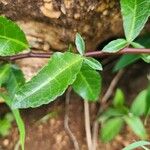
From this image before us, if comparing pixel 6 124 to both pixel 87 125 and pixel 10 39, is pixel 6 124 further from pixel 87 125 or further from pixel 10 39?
pixel 10 39

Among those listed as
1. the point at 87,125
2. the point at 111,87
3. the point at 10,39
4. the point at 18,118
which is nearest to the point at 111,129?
the point at 87,125

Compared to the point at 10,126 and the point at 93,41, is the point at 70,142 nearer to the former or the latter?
the point at 10,126

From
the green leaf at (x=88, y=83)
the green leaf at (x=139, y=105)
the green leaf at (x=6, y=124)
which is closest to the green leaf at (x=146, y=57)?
the green leaf at (x=88, y=83)

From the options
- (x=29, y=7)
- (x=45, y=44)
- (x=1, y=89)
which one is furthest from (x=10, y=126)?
(x=29, y=7)

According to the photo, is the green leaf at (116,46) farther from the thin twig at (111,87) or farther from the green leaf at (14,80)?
the thin twig at (111,87)

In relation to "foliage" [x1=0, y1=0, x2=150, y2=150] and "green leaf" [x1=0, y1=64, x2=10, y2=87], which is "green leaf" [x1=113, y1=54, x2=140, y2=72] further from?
"green leaf" [x1=0, y1=64, x2=10, y2=87]

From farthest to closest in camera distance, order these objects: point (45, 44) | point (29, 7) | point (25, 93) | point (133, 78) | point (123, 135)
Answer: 1. point (133, 78)
2. point (123, 135)
3. point (45, 44)
4. point (29, 7)
5. point (25, 93)
